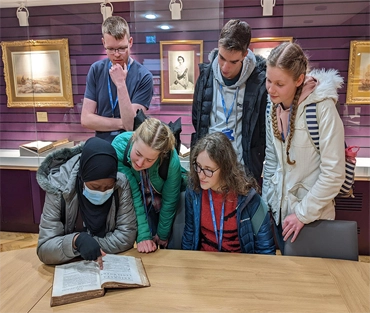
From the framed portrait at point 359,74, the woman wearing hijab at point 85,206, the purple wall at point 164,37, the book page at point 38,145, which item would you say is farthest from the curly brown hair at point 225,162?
the book page at point 38,145

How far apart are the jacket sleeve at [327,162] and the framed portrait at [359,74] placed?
190cm

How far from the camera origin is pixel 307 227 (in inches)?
67.1

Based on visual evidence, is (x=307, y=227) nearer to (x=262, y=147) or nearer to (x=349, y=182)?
(x=349, y=182)

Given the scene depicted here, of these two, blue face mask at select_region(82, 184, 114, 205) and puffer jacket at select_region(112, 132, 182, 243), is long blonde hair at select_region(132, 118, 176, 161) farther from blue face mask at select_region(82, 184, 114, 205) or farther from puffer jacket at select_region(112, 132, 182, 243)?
blue face mask at select_region(82, 184, 114, 205)

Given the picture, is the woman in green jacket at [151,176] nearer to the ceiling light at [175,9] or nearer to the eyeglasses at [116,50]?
the eyeglasses at [116,50]

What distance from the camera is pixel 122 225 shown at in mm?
1718

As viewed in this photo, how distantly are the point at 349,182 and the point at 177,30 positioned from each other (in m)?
2.08

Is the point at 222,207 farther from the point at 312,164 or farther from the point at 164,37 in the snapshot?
the point at 164,37

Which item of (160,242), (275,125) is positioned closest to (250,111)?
(275,125)

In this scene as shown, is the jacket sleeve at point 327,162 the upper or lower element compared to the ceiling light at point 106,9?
lower

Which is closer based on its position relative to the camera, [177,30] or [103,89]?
[103,89]

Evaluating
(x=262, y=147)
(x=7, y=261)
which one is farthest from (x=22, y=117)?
(x=262, y=147)

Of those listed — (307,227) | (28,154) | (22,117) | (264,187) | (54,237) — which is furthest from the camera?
(22,117)

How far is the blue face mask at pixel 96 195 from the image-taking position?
5.26 feet
